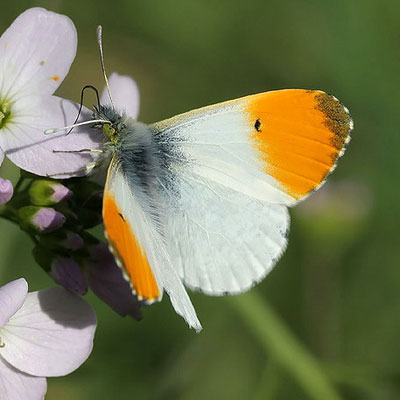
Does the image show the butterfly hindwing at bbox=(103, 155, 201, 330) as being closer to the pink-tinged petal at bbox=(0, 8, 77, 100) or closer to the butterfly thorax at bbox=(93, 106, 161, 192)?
the butterfly thorax at bbox=(93, 106, 161, 192)

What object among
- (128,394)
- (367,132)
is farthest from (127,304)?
(367,132)

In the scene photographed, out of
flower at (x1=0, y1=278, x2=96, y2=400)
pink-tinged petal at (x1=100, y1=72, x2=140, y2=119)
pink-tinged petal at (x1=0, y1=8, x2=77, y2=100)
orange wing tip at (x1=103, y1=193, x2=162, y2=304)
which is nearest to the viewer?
orange wing tip at (x1=103, y1=193, x2=162, y2=304)

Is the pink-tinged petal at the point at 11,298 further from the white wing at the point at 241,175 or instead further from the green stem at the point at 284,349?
the green stem at the point at 284,349

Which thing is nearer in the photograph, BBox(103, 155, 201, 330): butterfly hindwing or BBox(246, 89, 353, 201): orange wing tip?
BBox(103, 155, 201, 330): butterfly hindwing

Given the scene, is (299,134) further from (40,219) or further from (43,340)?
→ (43,340)

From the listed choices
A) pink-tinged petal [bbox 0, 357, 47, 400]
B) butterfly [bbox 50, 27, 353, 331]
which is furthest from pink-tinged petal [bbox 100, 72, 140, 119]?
pink-tinged petal [bbox 0, 357, 47, 400]

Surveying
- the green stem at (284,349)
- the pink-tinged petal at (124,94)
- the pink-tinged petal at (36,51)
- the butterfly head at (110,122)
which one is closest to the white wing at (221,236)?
Result: the butterfly head at (110,122)

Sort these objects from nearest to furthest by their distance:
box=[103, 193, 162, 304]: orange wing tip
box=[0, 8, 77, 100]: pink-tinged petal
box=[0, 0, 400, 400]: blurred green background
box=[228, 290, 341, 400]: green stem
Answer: box=[103, 193, 162, 304]: orange wing tip → box=[0, 8, 77, 100]: pink-tinged petal → box=[228, 290, 341, 400]: green stem → box=[0, 0, 400, 400]: blurred green background
